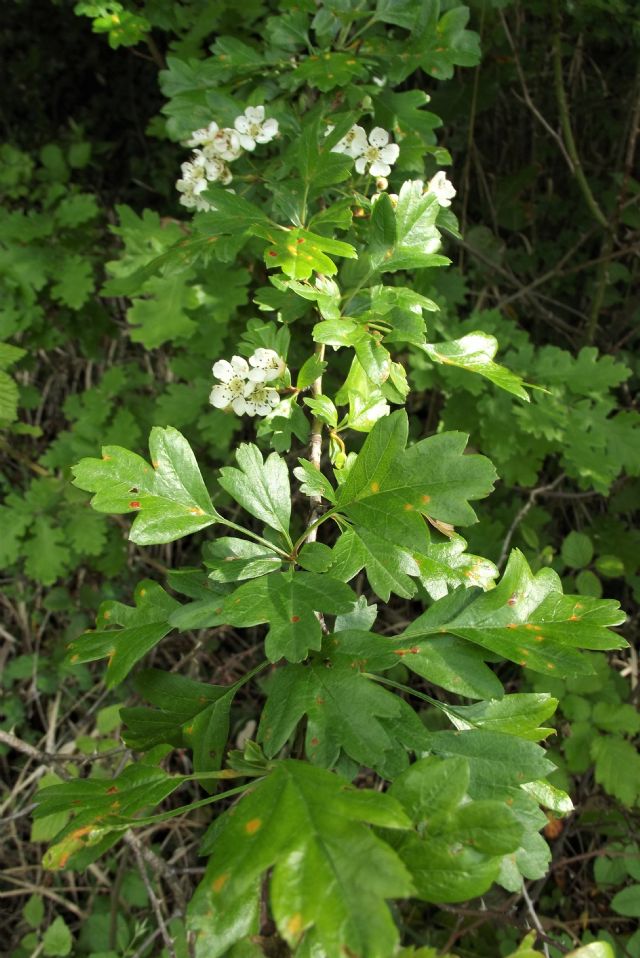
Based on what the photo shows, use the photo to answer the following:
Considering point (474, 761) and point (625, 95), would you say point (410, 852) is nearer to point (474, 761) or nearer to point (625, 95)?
point (474, 761)

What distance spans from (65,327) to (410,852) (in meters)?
2.13

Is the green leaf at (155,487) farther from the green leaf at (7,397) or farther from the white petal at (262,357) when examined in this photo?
the green leaf at (7,397)

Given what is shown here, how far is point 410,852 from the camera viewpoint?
2.30ft

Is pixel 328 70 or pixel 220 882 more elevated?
pixel 328 70

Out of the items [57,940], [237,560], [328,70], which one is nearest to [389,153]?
[328,70]

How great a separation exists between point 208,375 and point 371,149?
929 mm

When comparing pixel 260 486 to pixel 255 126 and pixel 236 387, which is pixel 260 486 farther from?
pixel 255 126

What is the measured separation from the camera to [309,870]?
63 cm

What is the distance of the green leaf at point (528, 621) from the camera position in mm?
893

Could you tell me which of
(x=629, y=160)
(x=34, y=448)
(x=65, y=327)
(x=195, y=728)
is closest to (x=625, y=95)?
(x=629, y=160)

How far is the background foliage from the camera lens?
1.91 m

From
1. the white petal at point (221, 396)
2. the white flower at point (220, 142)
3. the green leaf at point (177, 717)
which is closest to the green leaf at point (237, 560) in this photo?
the green leaf at point (177, 717)

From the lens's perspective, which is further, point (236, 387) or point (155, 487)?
point (236, 387)

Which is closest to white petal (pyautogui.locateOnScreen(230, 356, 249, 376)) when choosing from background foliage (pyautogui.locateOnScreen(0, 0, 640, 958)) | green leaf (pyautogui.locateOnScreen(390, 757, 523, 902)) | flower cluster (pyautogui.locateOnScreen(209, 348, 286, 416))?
flower cluster (pyautogui.locateOnScreen(209, 348, 286, 416))
